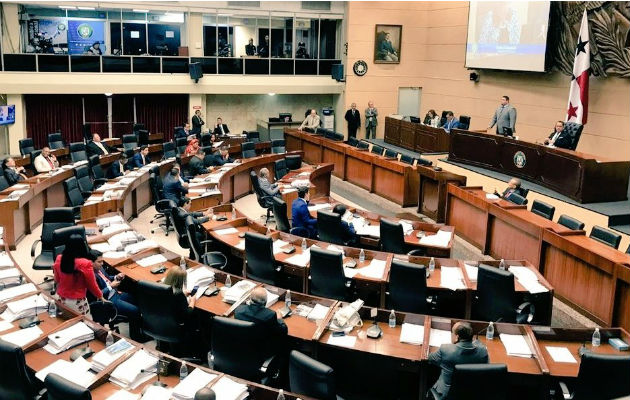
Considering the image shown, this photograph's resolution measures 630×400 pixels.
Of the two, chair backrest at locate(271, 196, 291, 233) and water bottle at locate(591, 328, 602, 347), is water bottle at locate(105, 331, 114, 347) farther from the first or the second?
chair backrest at locate(271, 196, 291, 233)

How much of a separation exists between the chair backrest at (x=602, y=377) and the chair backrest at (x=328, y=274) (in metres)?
2.66

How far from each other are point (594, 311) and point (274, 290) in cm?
378

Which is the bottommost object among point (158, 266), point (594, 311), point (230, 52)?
point (594, 311)

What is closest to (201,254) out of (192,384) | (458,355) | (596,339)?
(192,384)

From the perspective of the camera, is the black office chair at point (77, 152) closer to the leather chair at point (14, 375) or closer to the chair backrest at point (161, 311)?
the chair backrest at point (161, 311)

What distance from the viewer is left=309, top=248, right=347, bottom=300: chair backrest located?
6645 mm

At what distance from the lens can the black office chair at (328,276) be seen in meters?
6.65

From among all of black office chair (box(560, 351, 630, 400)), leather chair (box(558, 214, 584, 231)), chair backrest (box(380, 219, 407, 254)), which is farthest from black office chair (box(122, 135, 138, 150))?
black office chair (box(560, 351, 630, 400))

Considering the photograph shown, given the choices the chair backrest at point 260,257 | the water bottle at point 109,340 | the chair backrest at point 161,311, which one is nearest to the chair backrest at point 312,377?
the water bottle at point 109,340

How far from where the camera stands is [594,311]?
7.32 metres

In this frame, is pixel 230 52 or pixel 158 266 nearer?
pixel 158 266

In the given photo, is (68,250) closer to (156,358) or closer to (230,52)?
(156,358)

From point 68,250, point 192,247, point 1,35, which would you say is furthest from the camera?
point 1,35

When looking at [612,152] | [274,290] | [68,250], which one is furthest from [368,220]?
[612,152]
